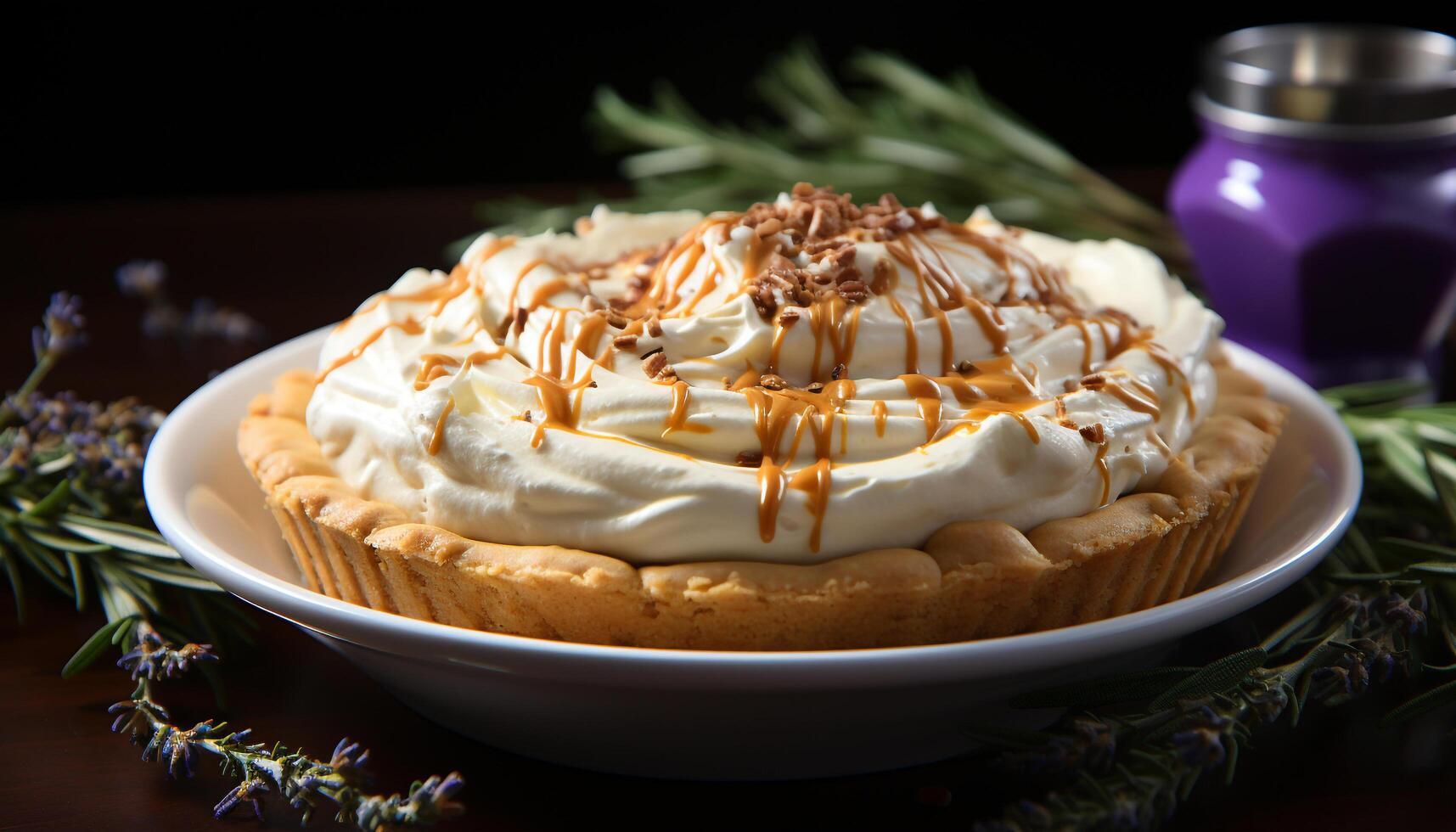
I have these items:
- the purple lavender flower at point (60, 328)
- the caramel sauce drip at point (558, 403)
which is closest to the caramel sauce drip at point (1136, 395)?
the caramel sauce drip at point (558, 403)

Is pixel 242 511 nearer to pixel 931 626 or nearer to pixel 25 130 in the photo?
pixel 931 626

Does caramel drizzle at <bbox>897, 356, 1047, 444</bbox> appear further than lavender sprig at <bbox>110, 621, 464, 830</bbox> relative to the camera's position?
Yes

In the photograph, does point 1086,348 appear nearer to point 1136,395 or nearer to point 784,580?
point 1136,395

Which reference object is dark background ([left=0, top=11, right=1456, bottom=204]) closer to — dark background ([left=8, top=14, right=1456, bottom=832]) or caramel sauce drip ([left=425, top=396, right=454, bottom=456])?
dark background ([left=8, top=14, right=1456, bottom=832])

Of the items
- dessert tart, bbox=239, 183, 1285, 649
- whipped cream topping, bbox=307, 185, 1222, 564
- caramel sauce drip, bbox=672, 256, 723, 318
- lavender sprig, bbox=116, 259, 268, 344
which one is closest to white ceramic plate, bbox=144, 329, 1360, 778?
dessert tart, bbox=239, 183, 1285, 649

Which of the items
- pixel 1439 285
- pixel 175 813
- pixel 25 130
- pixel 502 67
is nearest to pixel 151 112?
pixel 25 130

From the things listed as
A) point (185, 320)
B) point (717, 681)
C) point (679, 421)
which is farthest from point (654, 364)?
point (185, 320)

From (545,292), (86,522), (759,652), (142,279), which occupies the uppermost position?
(545,292)
